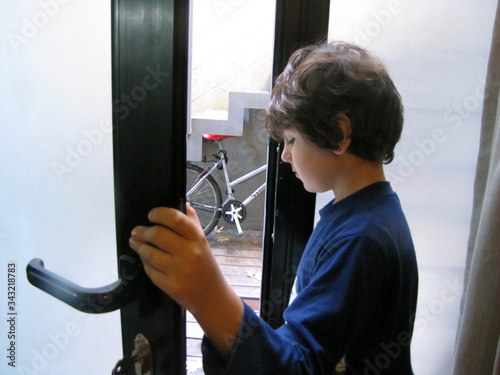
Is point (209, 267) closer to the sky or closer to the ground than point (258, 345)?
closer to the sky

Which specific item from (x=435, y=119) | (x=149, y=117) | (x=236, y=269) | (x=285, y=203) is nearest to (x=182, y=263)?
(x=149, y=117)

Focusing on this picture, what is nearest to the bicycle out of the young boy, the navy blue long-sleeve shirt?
the young boy

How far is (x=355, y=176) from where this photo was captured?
2.20 feet

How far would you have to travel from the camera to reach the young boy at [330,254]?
1.15ft

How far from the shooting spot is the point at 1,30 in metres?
0.48

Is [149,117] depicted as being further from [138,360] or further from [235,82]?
[235,82]

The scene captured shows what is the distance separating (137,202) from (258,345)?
21 centimetres

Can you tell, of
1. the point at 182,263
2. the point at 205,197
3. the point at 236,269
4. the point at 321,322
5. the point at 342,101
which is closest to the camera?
the point at 182,263

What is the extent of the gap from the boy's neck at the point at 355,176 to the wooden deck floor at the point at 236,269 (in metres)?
1.13

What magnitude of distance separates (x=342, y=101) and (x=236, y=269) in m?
2.07

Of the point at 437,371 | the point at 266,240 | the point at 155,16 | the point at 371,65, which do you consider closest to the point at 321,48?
the point at 371,65

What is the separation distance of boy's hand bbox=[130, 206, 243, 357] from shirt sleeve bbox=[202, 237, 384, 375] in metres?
0.05

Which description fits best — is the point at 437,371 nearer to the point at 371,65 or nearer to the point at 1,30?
the point at 371,65

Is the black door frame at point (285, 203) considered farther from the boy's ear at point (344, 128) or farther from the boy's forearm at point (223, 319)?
the boy's forearm at point (223, 319)
